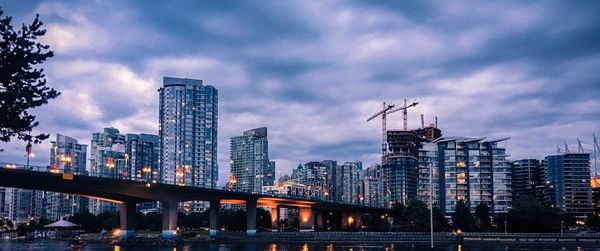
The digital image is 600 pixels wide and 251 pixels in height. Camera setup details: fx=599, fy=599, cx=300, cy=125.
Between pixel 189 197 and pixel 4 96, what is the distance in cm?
9998

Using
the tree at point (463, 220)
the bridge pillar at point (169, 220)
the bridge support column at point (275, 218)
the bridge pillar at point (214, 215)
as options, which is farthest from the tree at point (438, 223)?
the bridge pillar at point (169, 220)

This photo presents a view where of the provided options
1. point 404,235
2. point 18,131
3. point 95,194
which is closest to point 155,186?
point 95,194

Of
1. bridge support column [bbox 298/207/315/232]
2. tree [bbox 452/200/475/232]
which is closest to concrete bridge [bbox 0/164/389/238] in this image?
bridge support column [bbox 298/207/315/232]

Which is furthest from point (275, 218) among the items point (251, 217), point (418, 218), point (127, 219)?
point (127, 219)

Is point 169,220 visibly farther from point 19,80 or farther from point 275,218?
point 19,80

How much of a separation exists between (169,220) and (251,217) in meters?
31.9

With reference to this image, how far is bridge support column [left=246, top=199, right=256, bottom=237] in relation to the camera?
152 meters

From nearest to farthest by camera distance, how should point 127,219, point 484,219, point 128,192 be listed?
point 128,192
point 127,219
point 484,219

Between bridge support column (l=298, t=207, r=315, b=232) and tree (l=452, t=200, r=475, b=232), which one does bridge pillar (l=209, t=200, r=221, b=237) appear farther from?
tree (l=452, t=200, r=475, b=232)

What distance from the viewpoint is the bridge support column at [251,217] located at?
152488mm

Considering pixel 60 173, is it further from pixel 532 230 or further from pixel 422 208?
pixel 532 230

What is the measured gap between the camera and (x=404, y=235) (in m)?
137

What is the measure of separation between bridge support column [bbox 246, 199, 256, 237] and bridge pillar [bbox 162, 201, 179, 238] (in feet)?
88.3

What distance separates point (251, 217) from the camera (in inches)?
6142
